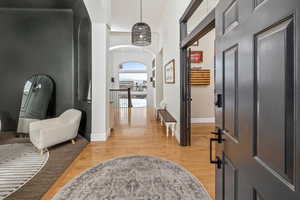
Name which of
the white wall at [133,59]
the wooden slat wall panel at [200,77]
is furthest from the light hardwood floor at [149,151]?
the white wall at [133,59]

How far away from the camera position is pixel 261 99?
768 millimetres

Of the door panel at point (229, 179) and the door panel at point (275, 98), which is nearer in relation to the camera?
the door panel at point (275, 98)

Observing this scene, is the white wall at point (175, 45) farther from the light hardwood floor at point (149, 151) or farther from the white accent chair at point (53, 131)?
the white accent chair at point (53, 131)

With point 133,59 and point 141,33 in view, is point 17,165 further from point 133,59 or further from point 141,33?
point 133,59

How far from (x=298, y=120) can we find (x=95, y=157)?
3179mm

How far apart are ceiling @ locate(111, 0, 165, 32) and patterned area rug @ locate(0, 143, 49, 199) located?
4.73m

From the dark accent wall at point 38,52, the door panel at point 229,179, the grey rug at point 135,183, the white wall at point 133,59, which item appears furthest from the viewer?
the white wall at point 133,59

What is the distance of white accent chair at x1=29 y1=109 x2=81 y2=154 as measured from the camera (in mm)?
3312

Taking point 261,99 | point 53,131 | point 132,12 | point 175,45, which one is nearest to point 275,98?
point 261,99

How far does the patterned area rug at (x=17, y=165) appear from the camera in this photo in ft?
7.42

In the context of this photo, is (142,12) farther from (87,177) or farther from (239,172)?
(239,172)

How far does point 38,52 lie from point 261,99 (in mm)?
5443

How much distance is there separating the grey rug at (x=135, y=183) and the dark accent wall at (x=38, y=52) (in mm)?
2529

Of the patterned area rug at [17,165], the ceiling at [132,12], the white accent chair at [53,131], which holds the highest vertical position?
the ceiling at [132,12]
